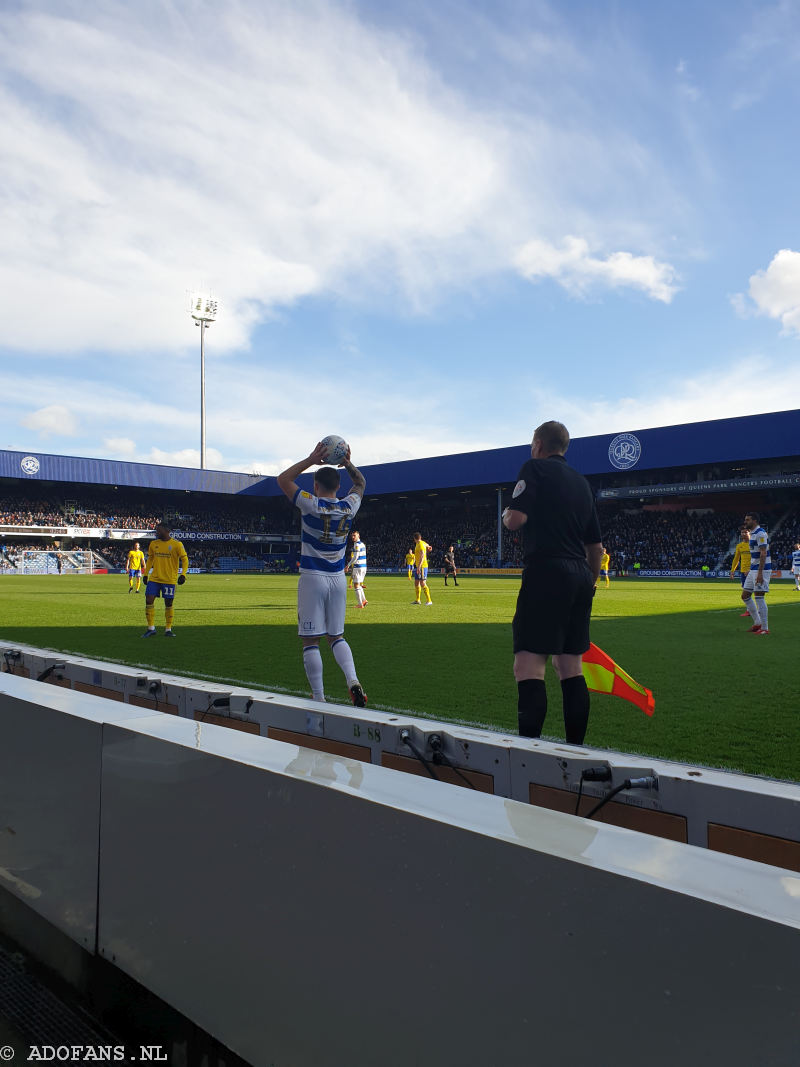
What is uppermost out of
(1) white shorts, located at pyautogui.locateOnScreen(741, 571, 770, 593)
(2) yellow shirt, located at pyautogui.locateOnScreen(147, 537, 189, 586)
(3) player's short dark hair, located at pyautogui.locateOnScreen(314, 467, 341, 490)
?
(3) player's short dark hair, located at pyautogui.locateOnScreen(314, 467, 341, 490)

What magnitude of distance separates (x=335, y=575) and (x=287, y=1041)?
3499 millimetres

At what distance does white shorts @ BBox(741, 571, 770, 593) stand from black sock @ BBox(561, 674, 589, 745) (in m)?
8.17

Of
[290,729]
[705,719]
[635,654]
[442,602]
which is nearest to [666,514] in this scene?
[442,602]

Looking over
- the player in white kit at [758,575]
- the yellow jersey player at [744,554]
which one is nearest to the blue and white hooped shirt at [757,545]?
the player in white kit at [758,575]

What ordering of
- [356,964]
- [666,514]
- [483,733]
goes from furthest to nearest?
[666,514]
[483,733]
[356,964]

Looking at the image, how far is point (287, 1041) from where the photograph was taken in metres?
1.44

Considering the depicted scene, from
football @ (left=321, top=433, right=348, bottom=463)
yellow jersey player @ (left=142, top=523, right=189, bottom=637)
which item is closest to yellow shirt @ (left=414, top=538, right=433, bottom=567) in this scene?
yellow jersey player @ (left=142, top=523, right=189, bottom=637)

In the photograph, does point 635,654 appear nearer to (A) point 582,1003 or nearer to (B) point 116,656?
(B) point 116,656

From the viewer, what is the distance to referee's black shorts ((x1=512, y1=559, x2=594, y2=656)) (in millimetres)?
3221

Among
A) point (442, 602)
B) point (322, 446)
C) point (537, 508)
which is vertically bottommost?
point (442, 602)

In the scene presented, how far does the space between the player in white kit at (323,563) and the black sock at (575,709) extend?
1.79 m

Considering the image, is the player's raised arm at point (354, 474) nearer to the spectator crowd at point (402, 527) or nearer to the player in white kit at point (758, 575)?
the player in white kit at point (758, 575)

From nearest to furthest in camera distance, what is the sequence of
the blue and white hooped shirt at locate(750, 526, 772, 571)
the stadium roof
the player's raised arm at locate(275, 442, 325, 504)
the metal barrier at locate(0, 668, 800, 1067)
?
the metal barrier at locate(0, 668, 800, 1067) → the player's raised arm at locate(275, 442, 325, 504) → the blue and white hooped shirt at locate(750, 526, 772, 571) → the stadium roof

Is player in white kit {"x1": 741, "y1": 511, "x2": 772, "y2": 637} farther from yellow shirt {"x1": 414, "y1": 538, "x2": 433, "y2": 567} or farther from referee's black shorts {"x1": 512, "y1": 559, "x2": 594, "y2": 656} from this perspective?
yellow shirt {"x1": 414, "y1": 538, "x2": 433, "y2": 567}
